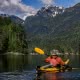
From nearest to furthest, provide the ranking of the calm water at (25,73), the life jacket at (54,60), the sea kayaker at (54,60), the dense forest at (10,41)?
the calm water at (25,73), the sea kayaker at (54,60), the life jacket at (54,60), the dense forest at (10,41)

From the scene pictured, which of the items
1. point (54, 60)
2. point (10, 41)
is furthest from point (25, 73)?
point (10, 41)

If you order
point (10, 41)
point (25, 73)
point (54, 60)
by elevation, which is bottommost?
point (25, 73)

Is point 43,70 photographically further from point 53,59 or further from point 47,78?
point 47,78

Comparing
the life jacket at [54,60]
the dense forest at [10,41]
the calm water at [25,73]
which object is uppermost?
the dense forest at [10,41]

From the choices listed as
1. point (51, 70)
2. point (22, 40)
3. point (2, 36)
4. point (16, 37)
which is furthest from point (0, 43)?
point (51, 70)

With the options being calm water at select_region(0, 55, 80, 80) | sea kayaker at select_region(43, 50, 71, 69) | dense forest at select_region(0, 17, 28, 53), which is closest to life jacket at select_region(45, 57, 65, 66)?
sea kayaker at select_region(43, 50, 71, 69)

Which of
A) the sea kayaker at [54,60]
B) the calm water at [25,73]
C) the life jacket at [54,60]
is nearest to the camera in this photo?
the calm water at [25,73]

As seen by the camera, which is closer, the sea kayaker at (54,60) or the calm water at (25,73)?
the calm water at (25,73)

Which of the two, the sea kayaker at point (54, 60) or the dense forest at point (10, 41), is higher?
the dense forest at point (10, 41)

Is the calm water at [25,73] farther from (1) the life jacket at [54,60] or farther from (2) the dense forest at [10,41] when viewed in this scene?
(2) the dense forest at [10,41]

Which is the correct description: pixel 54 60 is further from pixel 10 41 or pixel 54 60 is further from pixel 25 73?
pixel 10 41

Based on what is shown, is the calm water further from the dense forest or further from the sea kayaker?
the dense forest

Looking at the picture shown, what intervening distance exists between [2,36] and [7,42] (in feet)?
17.1

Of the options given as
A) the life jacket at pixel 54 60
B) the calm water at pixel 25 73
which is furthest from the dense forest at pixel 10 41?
the life jacket at pixel 54 60
